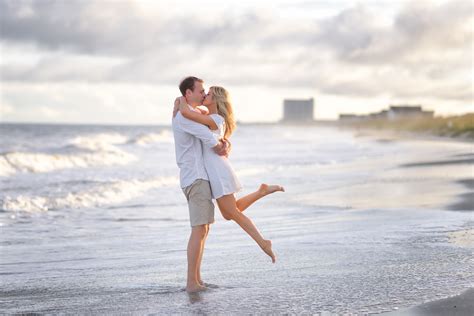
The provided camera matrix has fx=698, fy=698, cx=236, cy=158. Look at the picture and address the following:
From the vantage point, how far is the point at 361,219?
971 cm

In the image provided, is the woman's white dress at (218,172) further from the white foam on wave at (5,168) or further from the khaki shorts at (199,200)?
the white foam on wave at (5,168)

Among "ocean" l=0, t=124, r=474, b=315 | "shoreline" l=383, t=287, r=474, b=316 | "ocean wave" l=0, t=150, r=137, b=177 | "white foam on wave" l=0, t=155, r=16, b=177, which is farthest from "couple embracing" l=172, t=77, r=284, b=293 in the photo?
"white foam on wave" l=0, t=155, r=16, b=177

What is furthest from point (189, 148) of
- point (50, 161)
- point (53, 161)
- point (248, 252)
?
point (53, 161)

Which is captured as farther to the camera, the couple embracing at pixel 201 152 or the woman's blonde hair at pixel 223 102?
the woman's blonde hair at pixel 223 102

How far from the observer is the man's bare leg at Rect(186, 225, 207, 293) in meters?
5.77

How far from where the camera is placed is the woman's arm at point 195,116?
5957 mm

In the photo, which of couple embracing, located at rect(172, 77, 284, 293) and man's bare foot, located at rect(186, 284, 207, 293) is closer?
man's bare foot, located at rect(186, 284, 207, 293)

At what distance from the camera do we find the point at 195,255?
19.9ft

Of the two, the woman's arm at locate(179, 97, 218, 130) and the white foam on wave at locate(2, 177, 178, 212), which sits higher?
the woman's arm at locate(179, 97, 218, 130)

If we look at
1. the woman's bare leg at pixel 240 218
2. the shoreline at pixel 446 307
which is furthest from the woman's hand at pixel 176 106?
the shoreline at pixel 446 307

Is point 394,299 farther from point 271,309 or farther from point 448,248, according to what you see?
point 448,248

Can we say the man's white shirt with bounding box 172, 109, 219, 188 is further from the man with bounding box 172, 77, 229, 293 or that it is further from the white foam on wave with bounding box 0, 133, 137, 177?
the white foam on wave with bounding box 0, 133, 137, 177

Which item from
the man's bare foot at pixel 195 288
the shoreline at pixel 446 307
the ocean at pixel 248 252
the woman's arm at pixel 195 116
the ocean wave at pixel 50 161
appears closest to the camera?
the shoreline at pixel 446 307

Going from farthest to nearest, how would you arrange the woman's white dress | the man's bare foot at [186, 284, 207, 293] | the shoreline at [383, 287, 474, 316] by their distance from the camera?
the woman's white dress
the man's bare foot at [186, 284, 207, 293]
the shoreline at [383, 287, 474, 316]
